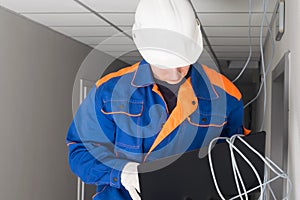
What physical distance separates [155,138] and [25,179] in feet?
5.36

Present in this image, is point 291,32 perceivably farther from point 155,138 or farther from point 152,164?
point 152,164

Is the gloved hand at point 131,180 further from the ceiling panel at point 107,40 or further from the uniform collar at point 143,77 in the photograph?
the ceiling panel at point 107,40

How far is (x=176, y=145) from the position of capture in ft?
4.77

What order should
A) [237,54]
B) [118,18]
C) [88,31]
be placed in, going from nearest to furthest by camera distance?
[118,18], [88,31], [237,54]

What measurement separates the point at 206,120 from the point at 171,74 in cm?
18

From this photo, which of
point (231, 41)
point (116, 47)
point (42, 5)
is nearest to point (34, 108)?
point (42, 5)

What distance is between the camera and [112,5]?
252 cm

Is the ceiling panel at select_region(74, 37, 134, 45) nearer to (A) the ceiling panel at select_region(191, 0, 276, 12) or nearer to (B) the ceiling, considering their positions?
(B) the ceiling

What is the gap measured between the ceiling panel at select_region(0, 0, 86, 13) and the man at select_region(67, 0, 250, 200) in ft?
3.54

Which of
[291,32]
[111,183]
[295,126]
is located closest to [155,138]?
[111,183]

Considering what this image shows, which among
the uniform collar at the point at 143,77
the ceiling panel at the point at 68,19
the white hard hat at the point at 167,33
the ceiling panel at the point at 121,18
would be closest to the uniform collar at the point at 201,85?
the uniform collar at the point at 143,77

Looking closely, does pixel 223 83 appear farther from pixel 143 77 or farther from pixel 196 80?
pixel 143 77

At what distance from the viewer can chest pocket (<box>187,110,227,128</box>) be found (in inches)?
57.1

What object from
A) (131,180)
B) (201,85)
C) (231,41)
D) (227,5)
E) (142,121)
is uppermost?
(231,41)
